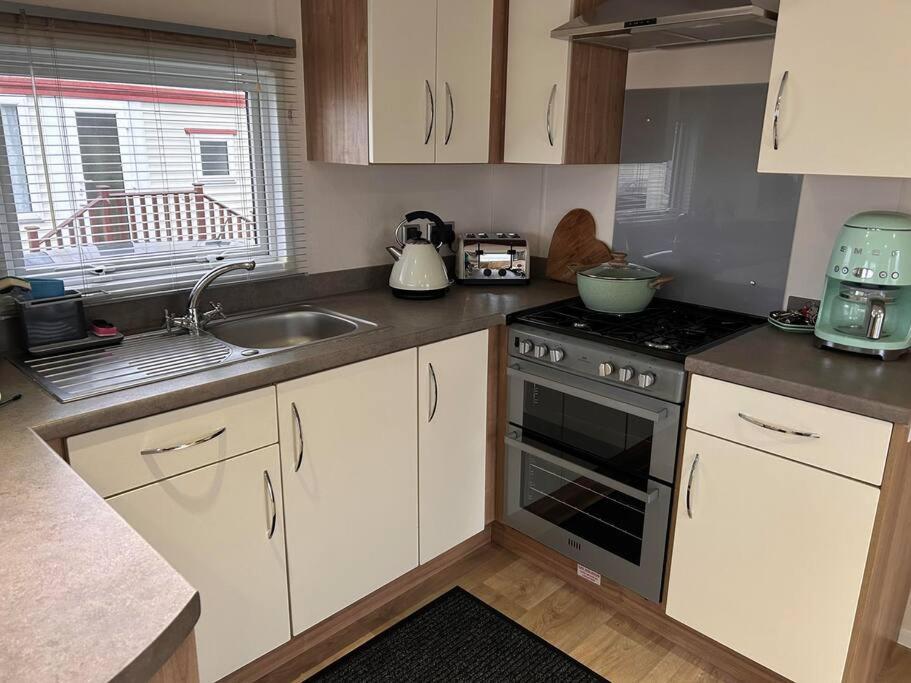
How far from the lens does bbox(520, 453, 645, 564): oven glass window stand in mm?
2252

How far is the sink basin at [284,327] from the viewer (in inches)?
91.7

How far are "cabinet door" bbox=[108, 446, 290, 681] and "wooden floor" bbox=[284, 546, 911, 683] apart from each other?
26cm

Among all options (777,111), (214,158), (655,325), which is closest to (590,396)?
(655,325)

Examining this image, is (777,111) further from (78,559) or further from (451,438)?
(78,559)

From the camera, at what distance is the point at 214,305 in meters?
2.26

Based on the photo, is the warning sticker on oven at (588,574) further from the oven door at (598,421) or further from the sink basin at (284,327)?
the sink basin at (284,327)

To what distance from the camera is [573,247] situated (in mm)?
2973

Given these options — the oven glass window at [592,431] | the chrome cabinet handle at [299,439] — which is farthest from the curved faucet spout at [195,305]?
the oven glass window at [592,431]

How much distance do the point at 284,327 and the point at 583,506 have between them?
120 centimetres

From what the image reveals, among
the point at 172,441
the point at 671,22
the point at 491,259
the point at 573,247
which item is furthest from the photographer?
the point at 573,247

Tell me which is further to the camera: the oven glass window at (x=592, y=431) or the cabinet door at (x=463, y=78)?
the cabinet door at (x=463, y=78)

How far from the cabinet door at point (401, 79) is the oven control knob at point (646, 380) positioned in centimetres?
105

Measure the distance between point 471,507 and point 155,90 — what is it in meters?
1.74

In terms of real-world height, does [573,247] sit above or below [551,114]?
below
